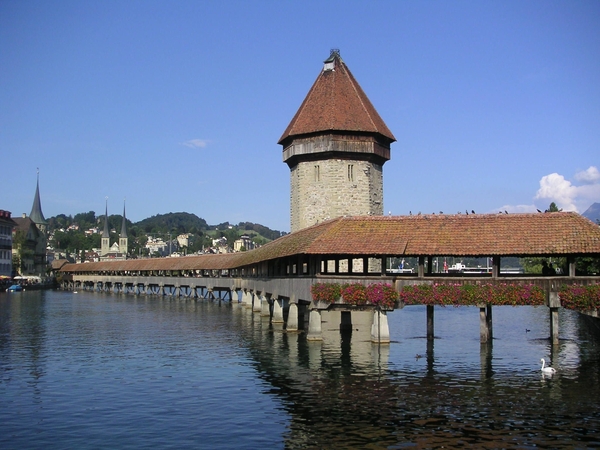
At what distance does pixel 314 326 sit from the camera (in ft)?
102

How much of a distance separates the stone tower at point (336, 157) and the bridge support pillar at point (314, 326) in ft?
56.0

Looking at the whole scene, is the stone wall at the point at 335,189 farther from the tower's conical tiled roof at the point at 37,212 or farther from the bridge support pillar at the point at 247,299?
the tower's conical tiled roof at the point at 37,212

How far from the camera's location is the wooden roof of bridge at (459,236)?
86.1ft

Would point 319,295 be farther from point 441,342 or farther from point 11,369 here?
point 11,369

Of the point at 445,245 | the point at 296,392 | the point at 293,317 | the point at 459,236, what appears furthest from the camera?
the point at 293,317

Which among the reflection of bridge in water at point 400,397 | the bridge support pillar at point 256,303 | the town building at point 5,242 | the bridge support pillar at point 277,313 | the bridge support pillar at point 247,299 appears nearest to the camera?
the reflection of bridge in water at point 400,397

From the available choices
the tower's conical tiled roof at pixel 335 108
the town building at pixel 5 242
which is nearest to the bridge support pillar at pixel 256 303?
the tower's conical tiled roof at pixel 335 108

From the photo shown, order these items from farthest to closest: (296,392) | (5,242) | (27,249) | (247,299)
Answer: (27,249) < (5,242) < (247,299) < (296,392)

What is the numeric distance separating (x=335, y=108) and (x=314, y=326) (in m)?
21.9

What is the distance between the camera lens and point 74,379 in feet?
76.7

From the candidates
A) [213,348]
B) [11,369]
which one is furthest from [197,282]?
[11,369]

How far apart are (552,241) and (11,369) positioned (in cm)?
1928

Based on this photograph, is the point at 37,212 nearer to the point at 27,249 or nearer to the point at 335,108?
the point at 27,249

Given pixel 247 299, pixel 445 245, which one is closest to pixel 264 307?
pixel 247 299
